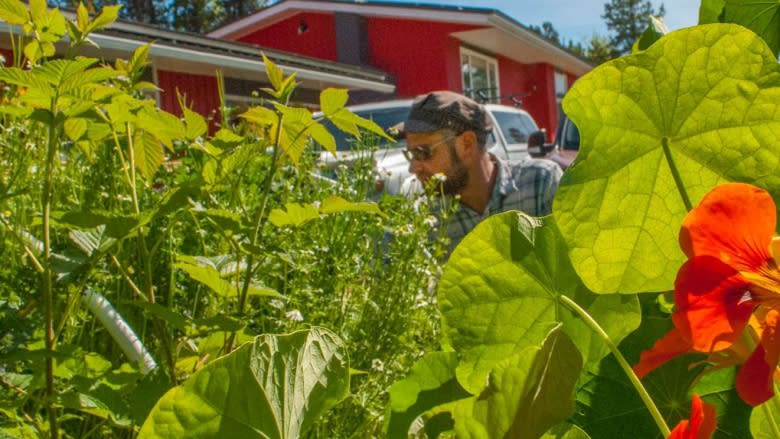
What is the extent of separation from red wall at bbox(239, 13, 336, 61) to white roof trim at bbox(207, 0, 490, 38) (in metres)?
0.23

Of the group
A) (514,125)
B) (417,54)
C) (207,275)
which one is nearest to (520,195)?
(207,275)

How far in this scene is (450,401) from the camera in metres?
0.48

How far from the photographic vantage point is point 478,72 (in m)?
17.2

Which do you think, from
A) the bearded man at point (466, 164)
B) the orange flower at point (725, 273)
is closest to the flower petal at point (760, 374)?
the orange flower at point (725, 273)

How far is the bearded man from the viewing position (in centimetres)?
301

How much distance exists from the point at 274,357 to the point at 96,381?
0.45 m

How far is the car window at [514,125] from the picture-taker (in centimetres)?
941

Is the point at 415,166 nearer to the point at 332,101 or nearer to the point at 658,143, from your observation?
the point at 332,101

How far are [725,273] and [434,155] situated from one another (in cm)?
300

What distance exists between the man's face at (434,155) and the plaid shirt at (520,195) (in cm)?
→ 11

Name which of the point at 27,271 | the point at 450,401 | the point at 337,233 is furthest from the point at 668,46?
the point at 337,233

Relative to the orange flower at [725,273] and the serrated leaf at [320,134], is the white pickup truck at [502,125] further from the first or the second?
the orange flower at [725,273]

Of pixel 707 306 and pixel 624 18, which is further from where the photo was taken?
pixel 624 18

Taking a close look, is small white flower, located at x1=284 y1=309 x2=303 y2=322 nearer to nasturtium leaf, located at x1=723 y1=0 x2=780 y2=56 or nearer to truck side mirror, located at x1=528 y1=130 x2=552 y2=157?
nasturtium leaf, located at x1=723 y1=0 x2=780 y2=56
